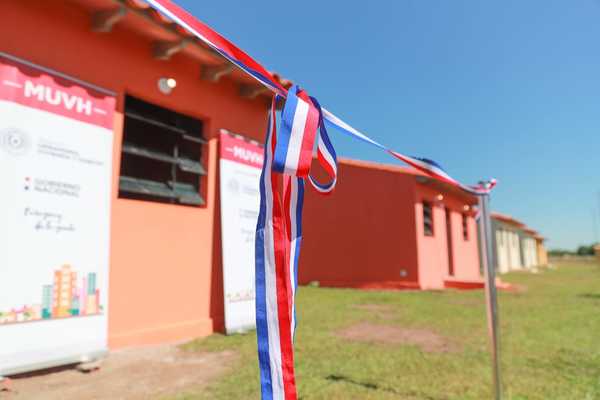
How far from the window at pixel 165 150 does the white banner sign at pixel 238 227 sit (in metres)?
0.41

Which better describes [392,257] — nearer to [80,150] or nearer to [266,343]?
[80,150]

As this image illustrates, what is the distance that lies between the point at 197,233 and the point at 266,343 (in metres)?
4.54

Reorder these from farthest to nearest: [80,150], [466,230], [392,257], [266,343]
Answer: [466,230], [392,257], [80,150], [266,343]

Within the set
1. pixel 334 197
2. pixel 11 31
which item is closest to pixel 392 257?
pixel 334 197

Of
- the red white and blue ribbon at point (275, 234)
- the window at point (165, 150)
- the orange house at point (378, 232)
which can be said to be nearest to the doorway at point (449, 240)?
the orange house at point (378, 232)

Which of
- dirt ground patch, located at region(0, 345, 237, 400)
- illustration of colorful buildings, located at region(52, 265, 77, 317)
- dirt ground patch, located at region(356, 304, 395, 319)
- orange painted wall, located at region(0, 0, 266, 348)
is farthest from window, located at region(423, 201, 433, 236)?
illustration of colorful buildings, located at region(52, 265, 77, 317)

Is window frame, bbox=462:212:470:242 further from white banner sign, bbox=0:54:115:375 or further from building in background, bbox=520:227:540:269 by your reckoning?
white banner sign, bbox=0:54:115:375

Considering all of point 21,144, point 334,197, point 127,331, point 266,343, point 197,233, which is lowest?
point 127,331

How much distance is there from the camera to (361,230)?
46.6ft

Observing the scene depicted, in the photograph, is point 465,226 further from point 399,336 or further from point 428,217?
point 399,336

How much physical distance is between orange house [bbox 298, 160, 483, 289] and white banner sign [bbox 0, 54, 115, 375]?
1055cm

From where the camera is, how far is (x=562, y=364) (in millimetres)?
4355

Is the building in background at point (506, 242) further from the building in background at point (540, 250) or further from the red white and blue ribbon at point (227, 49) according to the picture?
the red white and blue ribbon at point (227, 49)

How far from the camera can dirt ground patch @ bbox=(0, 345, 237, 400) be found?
10.9ft
